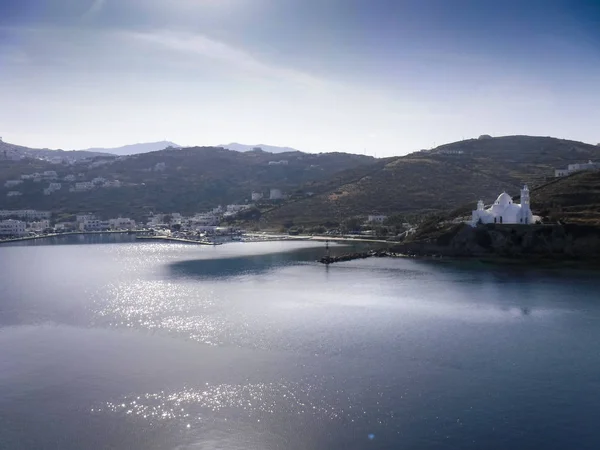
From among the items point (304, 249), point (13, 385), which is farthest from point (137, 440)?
point (304, 249)

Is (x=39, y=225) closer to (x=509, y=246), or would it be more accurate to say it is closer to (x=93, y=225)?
(x=93, y=225)

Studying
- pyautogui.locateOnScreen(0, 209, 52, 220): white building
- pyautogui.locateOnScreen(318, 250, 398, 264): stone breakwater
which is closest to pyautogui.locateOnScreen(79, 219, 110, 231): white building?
pyautogui.locateOnScreen(0, 209, 52, 220): white building

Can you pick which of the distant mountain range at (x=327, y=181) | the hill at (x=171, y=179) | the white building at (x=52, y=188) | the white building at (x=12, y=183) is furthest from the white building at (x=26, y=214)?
the white building at (x=12, y=183)

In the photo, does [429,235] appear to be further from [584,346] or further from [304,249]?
[584,346]

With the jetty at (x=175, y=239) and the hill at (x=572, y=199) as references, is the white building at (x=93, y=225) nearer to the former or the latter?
the jetty at (x=175, y=239)

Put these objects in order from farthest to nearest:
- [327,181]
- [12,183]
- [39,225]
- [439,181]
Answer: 1. [12,183]
2. [327,181]
3. [439,181]
4. [39,225]

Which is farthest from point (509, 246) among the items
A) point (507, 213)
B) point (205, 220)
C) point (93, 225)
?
point (93, 225)
